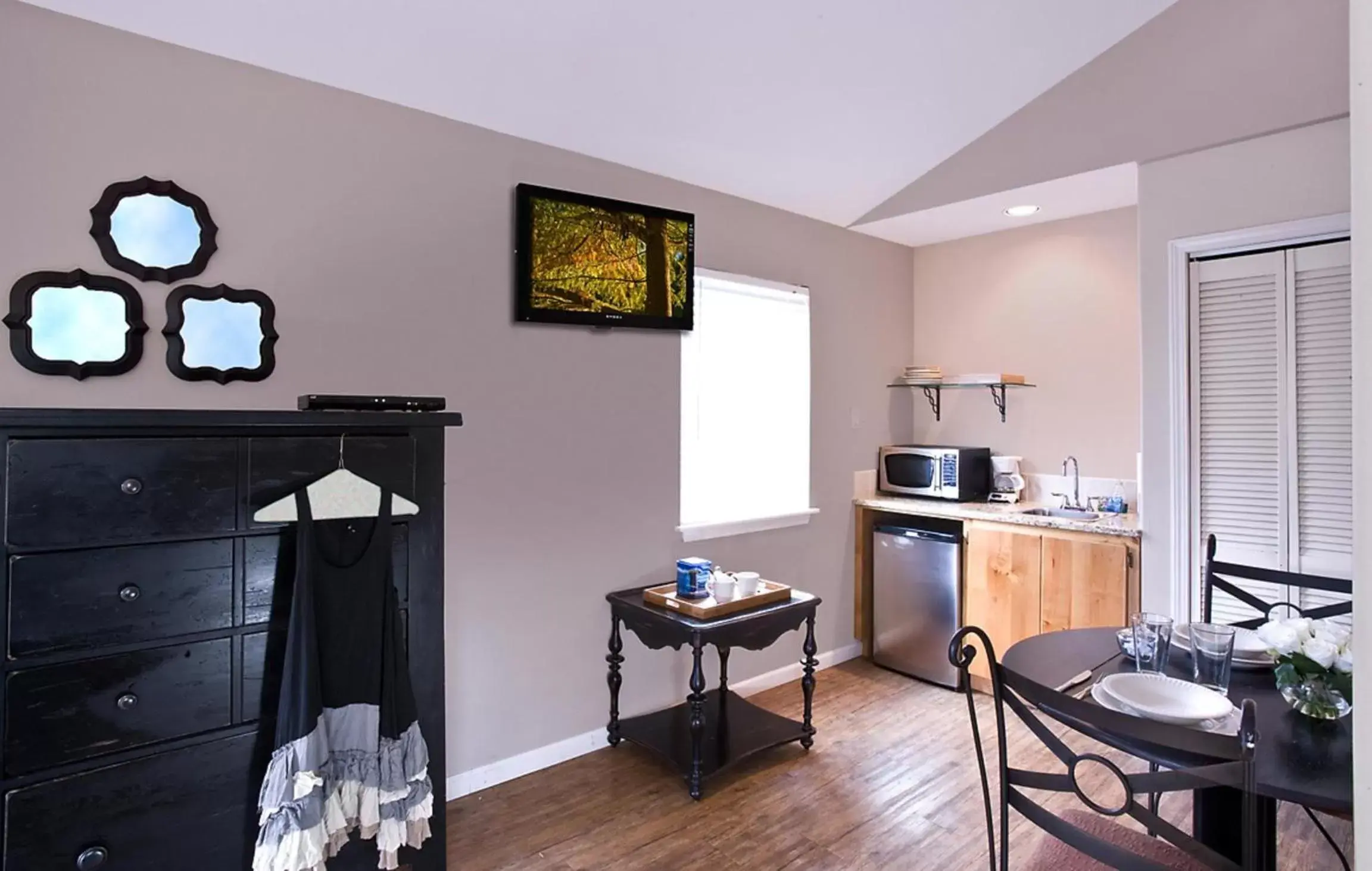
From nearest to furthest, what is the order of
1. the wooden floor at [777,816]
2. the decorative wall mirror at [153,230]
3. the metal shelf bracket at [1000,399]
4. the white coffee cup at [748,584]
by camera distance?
the decorative wall mirror at [153,230], the wooden floor at [777,816], the white coffee cup at [748,584], the metal shelf bracket at [1000,399]

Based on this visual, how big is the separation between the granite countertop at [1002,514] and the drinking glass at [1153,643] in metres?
1.45

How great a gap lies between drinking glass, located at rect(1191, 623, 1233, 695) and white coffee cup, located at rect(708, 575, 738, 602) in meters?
1.53

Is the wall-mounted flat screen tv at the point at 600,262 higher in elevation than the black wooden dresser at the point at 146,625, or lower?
higher

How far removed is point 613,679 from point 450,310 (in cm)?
156

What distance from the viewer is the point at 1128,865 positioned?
1.32 m

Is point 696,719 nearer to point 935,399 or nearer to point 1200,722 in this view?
point 1200,722

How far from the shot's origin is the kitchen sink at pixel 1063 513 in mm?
3580

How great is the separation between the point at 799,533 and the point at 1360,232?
3.31m

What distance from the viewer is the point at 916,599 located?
12.5 ft

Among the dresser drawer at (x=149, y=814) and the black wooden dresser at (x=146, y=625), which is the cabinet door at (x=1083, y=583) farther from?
the dresser drawer at (x=149, y=814)

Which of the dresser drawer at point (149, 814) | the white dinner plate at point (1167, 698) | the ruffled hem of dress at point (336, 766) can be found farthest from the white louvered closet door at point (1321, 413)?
the dresser drawer at point (149, 814)

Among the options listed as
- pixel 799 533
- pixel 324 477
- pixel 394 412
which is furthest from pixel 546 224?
pixel 799 533

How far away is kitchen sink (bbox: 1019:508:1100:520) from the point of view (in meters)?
3.58

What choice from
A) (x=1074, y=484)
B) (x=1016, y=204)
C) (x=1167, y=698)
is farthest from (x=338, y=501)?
(x=1074, y=484)
